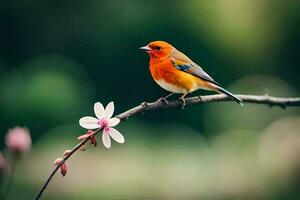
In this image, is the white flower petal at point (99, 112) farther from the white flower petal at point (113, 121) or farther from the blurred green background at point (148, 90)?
the blurred green background at point (148, 90)

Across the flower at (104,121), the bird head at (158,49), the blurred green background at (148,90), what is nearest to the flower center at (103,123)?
the flower at (104,121)

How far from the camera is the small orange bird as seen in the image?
534 mm

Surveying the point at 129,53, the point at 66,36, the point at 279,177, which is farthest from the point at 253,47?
the point at 279,177

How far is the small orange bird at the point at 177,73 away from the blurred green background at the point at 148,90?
9.84ft

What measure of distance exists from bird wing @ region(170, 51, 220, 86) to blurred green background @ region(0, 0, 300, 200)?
3.00m

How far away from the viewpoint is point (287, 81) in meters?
5.22

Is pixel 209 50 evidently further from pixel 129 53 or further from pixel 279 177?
pixel 279 177

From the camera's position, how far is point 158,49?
521mm

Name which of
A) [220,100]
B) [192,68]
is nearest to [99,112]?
[220,100]

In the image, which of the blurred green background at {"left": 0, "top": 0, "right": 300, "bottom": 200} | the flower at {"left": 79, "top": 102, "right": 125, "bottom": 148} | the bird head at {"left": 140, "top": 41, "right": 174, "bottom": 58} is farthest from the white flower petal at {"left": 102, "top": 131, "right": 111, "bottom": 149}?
the blurred green background at {"left": 0, "top": 0, "right": 300, "bottom": 200}

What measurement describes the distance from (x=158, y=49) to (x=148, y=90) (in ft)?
15.5

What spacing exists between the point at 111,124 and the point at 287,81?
493cm

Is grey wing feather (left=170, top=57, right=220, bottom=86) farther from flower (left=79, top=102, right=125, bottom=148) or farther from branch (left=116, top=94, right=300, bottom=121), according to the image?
flower (left=79, top=102, right=125, bottom=148)

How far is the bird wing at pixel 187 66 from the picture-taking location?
22.4 inches
